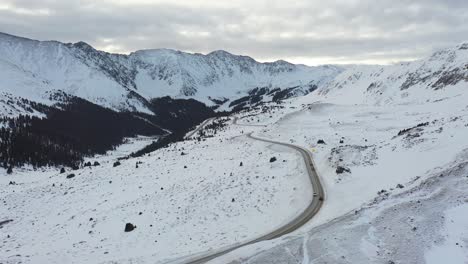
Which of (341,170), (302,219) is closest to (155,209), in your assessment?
(302,219)

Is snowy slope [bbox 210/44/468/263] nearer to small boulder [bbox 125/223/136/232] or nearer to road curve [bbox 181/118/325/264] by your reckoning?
road curve [bbox 181/118/325/264]

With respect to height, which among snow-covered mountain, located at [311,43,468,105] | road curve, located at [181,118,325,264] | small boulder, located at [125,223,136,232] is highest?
snow-covered mountain, located at [311,43,468,105]

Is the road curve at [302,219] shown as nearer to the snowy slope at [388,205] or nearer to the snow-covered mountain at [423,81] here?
the snowy slope at [388,205]

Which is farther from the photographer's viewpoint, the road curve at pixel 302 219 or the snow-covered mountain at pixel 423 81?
the snow-covered mountain at pixel 423 81

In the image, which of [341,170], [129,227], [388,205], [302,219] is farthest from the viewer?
[341,170]

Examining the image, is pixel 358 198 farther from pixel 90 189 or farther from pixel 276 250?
pixel 90 189

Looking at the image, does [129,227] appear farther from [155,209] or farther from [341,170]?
[341,170]

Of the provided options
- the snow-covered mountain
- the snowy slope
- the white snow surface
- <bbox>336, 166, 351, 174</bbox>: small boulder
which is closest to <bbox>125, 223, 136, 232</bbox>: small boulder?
the white snow surface

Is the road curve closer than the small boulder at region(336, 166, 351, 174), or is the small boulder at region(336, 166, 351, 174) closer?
the road curve

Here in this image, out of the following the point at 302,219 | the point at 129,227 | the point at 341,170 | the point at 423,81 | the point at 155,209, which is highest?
the point at 423,81

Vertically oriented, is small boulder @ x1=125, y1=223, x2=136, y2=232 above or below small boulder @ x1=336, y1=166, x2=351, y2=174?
below

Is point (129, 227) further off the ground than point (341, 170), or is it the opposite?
point (341, 170)

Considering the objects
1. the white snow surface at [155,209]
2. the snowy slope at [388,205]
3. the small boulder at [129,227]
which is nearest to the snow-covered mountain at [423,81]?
the snowy slope at [388,205]
